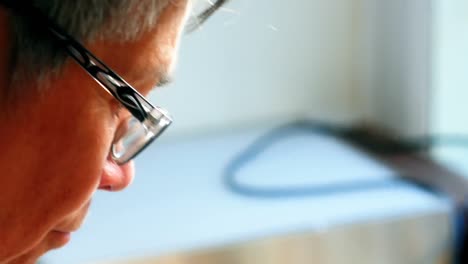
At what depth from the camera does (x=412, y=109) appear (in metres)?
1.26

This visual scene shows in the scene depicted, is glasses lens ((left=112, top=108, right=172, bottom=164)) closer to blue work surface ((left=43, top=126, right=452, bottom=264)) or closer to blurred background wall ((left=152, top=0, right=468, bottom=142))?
blue work surface ((left=43, top=126, right=452, bottom=264))

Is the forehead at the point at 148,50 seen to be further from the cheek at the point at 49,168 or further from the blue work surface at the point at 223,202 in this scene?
the blue work surface at the point at 223,202

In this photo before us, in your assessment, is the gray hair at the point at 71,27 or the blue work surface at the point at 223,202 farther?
the blue work surface at the point at 223,202

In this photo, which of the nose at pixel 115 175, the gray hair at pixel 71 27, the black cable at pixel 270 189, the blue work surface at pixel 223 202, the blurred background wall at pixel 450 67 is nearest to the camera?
the gray hair at pixel 71 27

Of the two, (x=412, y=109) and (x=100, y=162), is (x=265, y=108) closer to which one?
(x=412, y=109)

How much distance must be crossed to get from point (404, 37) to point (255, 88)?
0.24 metres

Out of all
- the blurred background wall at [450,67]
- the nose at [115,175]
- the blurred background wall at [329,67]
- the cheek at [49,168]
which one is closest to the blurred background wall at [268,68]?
the blurred background wall at [329,67]

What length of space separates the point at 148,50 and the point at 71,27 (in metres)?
0.05

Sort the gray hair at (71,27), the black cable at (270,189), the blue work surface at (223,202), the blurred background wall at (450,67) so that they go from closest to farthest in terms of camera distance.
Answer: the gray hair at (71,27)
the blue work surface at (223,202)
the black cable at (270,189)
the blurred background wall at (450,67)

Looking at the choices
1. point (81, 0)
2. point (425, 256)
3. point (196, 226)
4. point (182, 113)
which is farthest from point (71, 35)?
point (182, 113)

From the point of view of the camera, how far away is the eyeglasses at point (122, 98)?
0.38 metres

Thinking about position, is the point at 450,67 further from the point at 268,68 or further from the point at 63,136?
the point at 63,136

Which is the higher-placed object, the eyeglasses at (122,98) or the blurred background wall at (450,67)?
the eyeglasses at (122,98)

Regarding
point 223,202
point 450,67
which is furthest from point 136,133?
point 450,67
